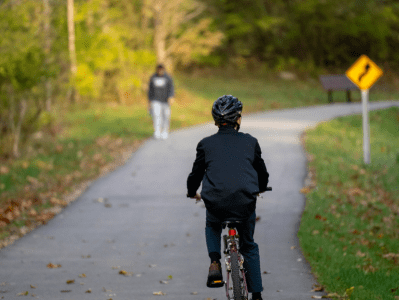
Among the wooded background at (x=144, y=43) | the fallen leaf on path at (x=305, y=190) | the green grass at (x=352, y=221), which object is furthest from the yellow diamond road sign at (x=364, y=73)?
the wooded background at (x=144, y=43)

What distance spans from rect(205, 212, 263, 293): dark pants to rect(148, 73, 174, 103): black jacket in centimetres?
1251

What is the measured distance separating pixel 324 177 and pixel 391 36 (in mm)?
39244

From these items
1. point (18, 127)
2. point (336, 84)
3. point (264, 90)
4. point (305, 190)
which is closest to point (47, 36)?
point (18, 127)

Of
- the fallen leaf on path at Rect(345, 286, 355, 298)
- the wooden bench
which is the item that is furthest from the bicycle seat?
the wooden bench

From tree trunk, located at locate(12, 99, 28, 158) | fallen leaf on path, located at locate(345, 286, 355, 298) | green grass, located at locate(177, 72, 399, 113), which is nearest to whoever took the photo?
fallen leaf on path, located at locate(345, 286, 355, 298)

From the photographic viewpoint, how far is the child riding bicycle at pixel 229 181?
172 inches

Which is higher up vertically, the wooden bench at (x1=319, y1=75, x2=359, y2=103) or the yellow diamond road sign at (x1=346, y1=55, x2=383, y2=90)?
the wooden bench at (x1=319, y1=75, x2=359, y2=103)

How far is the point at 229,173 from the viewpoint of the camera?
→ 439 cm

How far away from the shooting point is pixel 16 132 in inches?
603

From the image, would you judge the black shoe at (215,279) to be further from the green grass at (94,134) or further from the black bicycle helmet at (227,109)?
the green grass at (94,134)

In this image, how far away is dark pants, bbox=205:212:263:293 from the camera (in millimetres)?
4602

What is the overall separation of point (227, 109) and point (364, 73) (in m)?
9.70

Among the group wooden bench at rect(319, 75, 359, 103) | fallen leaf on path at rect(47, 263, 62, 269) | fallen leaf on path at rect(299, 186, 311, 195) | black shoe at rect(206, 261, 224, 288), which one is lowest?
fallen leaf on path at rect(47, 263, 62, 269)

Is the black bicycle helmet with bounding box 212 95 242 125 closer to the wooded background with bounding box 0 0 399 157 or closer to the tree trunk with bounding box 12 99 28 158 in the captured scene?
the wooded background with bounding box 0 0 399 157
